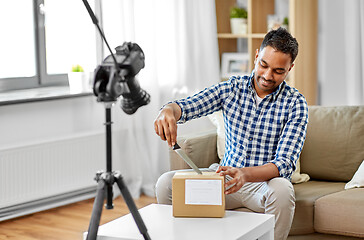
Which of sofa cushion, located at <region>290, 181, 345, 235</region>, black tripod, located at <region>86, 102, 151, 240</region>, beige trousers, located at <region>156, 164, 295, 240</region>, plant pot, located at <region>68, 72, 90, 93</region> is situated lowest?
sofa cushion, located at <region>290, 181, 345, 235</region>

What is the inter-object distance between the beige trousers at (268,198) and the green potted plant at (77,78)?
157cm

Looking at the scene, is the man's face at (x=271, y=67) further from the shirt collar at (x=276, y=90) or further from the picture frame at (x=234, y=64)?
the picture frame at (x=234, y=64)

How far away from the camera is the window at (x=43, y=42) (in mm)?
3686

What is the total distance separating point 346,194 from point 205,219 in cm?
83

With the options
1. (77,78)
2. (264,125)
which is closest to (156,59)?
(77,78)

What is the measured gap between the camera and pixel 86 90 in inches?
153

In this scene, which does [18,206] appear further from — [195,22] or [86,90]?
[195,22]

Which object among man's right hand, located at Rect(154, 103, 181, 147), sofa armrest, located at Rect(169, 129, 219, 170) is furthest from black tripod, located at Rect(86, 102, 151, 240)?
sofa armrest, located at Rect(169, 129, 219, 170)

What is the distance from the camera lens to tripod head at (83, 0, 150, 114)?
1.61 meters

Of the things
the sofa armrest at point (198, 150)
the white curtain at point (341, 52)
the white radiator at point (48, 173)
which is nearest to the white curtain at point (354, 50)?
the white curtain at point (341, 52)

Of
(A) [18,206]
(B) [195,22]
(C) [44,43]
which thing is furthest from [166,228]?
(B) [195,22]

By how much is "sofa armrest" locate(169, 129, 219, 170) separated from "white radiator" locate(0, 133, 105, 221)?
1074mm

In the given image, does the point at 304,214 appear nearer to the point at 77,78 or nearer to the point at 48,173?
the point at 48,173

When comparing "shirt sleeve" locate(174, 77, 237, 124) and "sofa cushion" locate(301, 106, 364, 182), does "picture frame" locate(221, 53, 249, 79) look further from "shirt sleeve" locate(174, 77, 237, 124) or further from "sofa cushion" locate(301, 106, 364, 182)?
"shirt sleeve" locate(174, 77, 237, 124)
